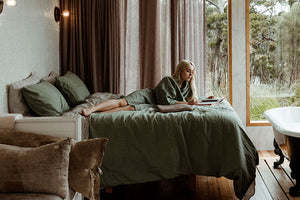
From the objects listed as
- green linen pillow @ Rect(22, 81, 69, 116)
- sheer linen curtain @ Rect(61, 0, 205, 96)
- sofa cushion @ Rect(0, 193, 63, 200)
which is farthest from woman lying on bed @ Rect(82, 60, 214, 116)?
sofa cushion @ Rect(0, 193, 63, 200)

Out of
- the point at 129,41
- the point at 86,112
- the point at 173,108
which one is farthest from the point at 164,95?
the point at 129,41

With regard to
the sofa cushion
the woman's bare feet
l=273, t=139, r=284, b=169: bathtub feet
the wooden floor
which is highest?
the woman's bare feet

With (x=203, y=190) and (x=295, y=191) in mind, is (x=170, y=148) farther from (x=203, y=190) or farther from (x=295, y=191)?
(x=295, y=191)

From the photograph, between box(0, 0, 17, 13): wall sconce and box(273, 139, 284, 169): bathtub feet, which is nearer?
box(0, 0, 17, 13): wall sconce

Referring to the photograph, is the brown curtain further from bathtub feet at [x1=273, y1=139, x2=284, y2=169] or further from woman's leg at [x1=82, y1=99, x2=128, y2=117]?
bathtub feet at [x1=273, y1=139, x2=284, y2=169]

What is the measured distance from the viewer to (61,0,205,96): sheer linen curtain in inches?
175

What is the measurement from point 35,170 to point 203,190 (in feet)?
5.81

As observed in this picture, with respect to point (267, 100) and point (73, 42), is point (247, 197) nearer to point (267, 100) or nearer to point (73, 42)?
point (267, 100)

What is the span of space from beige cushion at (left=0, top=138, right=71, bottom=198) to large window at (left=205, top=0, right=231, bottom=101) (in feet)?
10.5

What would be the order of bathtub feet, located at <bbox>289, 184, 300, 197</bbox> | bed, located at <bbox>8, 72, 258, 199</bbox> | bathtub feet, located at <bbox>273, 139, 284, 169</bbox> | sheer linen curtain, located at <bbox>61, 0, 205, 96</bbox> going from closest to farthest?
bed, located at <bbox>8, 72, 258, 199</bbox> → bathtub feet, located at <bbox>289, 184, 300, 197</bbox> → bathtub feet, located at <bbox>273, 139, 284, 169</bbox> → sheer linen curtain, located at <bbox>61, 0, 205, 96</bbox>

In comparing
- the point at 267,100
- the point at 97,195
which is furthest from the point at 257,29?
the point at 97,195

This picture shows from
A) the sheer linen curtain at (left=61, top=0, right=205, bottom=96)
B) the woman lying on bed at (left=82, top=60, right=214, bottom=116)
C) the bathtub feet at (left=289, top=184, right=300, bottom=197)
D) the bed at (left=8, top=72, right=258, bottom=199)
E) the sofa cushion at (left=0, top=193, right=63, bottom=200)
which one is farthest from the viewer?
the sheer linen curtain at (left=61, top=0, right=205, bottom=96)

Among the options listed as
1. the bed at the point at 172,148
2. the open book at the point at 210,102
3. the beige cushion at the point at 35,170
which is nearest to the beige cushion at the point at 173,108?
the bed at the point at 172,148

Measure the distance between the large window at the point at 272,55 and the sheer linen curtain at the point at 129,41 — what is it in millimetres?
670
